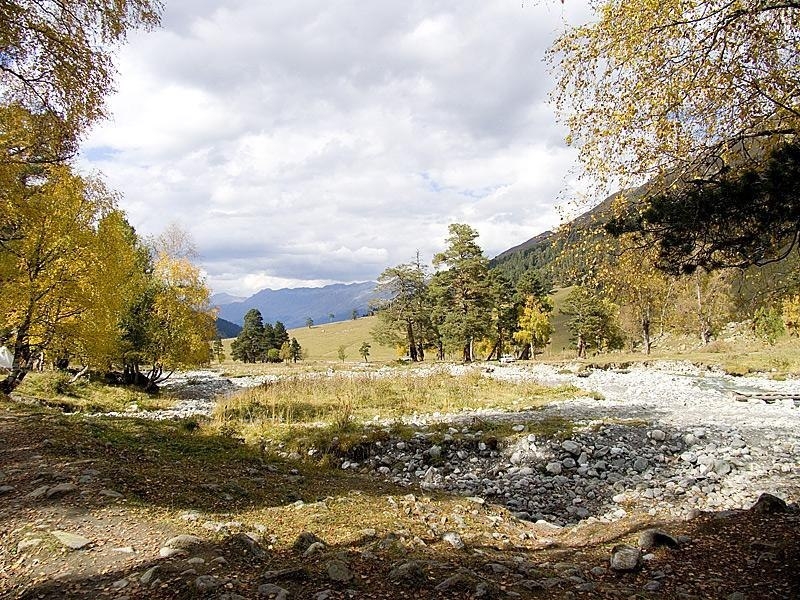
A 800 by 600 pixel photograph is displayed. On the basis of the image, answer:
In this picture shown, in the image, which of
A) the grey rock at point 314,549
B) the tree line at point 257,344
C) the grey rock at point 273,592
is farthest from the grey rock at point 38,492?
the tree line at point 257,344

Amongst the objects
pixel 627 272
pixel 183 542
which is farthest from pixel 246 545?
pixel 627 272

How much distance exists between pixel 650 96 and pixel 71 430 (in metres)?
12.4

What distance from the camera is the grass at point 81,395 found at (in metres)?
18.0

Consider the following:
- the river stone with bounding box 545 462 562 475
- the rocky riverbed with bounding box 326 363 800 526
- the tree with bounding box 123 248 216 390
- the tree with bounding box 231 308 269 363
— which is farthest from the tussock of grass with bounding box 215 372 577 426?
the tree with bounding box 231 308 269 363

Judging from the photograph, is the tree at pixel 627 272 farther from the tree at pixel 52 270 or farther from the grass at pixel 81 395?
the grass at pixel 81 395

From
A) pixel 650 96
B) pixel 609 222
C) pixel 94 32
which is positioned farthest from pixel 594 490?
pixel 94 32

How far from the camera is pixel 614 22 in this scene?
236 inches

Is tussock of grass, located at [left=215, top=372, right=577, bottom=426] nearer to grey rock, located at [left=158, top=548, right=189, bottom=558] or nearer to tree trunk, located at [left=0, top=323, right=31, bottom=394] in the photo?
tree trunk, located at [left=0, top=323, right=31, bottom=394]

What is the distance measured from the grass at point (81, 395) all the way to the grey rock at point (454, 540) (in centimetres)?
1563

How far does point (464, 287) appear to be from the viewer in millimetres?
48812

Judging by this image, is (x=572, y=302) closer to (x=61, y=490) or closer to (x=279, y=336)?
(x=61, y=490)

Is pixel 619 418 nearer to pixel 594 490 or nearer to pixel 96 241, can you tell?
pixel 594 490

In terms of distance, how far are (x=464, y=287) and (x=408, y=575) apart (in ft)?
148

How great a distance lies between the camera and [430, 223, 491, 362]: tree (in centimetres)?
4759
